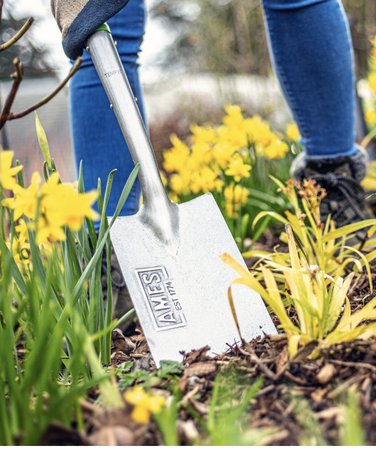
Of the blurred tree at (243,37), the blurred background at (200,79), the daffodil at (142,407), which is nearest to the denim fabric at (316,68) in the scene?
the daffodil at (142,407)

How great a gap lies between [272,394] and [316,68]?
1223 mm

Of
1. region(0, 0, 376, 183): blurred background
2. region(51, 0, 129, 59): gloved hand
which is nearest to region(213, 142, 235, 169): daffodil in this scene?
region(51, 0, 129, 59): gloved hand

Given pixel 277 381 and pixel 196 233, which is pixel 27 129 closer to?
pixel 196 233

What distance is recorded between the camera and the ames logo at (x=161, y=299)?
0.94 metres

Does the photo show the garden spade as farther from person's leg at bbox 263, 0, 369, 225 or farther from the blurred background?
the blurred background

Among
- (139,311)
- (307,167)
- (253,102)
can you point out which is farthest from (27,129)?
(139,311)

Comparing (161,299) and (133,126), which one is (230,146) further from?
(161,299)

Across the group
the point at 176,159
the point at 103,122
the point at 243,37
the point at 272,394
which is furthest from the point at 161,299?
the point at 243,37

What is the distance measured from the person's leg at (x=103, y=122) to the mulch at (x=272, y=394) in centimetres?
71

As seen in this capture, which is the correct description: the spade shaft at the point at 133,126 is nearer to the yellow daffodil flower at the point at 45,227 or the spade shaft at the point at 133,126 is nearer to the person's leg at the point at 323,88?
the yellow daffodil flower at the point at 45,227

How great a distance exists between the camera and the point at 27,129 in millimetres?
4762

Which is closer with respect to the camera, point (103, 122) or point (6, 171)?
point (6, 171)

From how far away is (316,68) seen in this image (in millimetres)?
1516

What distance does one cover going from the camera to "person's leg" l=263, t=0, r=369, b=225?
148cm
